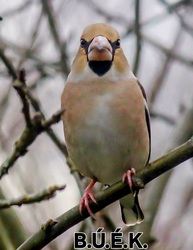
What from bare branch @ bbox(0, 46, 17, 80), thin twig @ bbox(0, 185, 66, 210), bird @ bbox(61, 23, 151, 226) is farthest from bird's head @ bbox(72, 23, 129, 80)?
thin twig @ bbox(0, 185, 66, 210)

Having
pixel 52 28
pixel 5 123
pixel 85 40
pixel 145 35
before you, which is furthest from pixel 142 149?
pixel 5 123

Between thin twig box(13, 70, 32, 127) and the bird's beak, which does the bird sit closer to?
the bird's beak

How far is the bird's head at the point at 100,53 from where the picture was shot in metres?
2.76

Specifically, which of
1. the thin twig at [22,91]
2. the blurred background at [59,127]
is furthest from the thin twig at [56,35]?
the thin twig at [22,91]

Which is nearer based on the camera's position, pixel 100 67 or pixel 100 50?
pixel 100 50

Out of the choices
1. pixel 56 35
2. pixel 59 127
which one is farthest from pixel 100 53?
pixel 59 127

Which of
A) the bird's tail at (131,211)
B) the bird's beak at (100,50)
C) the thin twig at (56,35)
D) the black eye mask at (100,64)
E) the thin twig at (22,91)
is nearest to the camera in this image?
the thin twig at (22,91)

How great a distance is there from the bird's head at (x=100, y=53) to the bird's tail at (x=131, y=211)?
706mm

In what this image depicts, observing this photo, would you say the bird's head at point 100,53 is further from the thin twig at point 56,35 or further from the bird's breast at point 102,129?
the thin twig at point 56,35

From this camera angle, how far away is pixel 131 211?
3.34 meters

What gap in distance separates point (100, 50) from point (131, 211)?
95cm

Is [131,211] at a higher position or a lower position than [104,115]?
lower

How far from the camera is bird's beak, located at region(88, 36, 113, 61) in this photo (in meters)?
2.72

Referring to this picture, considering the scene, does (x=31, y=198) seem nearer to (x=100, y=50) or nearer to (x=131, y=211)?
(x=100, y=50)
